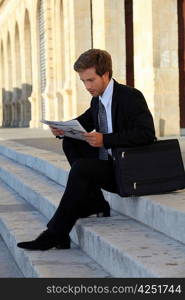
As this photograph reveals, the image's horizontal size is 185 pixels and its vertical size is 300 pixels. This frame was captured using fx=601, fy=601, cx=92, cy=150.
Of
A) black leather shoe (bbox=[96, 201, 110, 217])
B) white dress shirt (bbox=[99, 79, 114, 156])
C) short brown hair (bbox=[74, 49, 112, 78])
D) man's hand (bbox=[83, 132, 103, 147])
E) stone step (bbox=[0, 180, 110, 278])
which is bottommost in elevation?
stone step (bbox=[0, 180, 110, 278])

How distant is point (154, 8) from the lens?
537 inches

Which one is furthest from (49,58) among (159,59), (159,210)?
(159,210)

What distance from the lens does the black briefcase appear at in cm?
438

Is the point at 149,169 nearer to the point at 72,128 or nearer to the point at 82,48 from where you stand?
the point at 72,128

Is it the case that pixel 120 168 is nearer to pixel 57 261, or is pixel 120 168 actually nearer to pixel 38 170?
pixel 57 261

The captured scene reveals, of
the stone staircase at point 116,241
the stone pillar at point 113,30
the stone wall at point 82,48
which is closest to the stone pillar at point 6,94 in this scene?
the stone wall at point 82,48

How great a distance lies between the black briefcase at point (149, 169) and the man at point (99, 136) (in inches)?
3.3

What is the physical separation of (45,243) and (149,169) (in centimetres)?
96

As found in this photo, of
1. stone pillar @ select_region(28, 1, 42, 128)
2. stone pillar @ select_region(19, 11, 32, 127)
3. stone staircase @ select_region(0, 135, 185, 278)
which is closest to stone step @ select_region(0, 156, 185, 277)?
stone staircase @ select_region(0, 135, 185, 278)

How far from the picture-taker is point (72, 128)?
4410 mm

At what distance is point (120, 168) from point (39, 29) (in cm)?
2521

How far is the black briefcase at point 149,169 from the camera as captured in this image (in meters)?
4.38

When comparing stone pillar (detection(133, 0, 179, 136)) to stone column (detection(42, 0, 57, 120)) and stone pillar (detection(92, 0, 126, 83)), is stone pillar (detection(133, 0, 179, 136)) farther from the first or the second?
stone column (detection(42, 0, 57, 120))

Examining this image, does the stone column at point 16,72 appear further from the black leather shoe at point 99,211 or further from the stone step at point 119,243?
the black leather shoe at point 99,211
